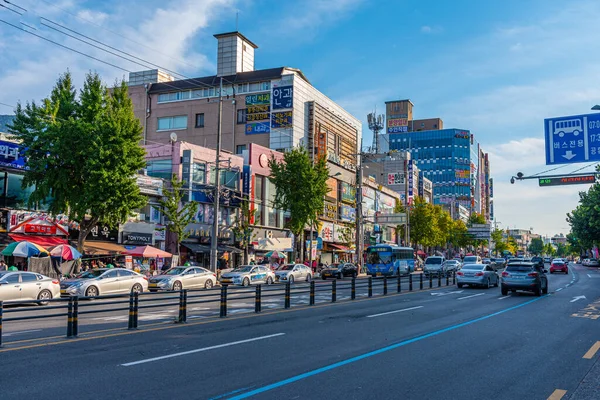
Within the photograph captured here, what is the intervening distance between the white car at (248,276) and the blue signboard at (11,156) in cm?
1351

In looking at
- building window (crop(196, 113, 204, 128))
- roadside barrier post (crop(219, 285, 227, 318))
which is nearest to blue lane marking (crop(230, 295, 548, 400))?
roadside barrier post (crop(219, 285, 227, 318))

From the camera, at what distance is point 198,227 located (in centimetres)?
4225

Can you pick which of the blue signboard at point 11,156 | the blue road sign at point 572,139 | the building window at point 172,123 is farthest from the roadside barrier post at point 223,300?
the building window at point 172,123

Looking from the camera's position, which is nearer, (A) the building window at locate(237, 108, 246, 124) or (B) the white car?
(B) the white car

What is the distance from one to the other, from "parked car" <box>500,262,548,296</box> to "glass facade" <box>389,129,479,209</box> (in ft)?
450

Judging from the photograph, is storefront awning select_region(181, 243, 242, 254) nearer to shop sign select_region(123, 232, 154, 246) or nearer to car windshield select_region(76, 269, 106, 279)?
shop sign select_region(123, 232, 154, 246)

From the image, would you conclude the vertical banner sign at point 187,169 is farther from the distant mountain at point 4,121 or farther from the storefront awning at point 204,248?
the distant mountain at point 4,121

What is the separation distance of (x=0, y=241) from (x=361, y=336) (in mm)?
23895

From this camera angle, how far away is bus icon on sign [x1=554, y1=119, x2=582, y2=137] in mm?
22344

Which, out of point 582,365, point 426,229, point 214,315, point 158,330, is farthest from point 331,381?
point 426,229

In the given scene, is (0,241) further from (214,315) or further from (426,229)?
(426,229)

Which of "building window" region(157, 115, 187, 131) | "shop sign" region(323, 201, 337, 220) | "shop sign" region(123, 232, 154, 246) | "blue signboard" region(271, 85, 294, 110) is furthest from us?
"building window" region(157, 115, 187, 131)

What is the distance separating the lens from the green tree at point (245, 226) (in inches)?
1713

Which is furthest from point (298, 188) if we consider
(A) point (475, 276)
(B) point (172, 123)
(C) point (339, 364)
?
(C) point (339, 364)
